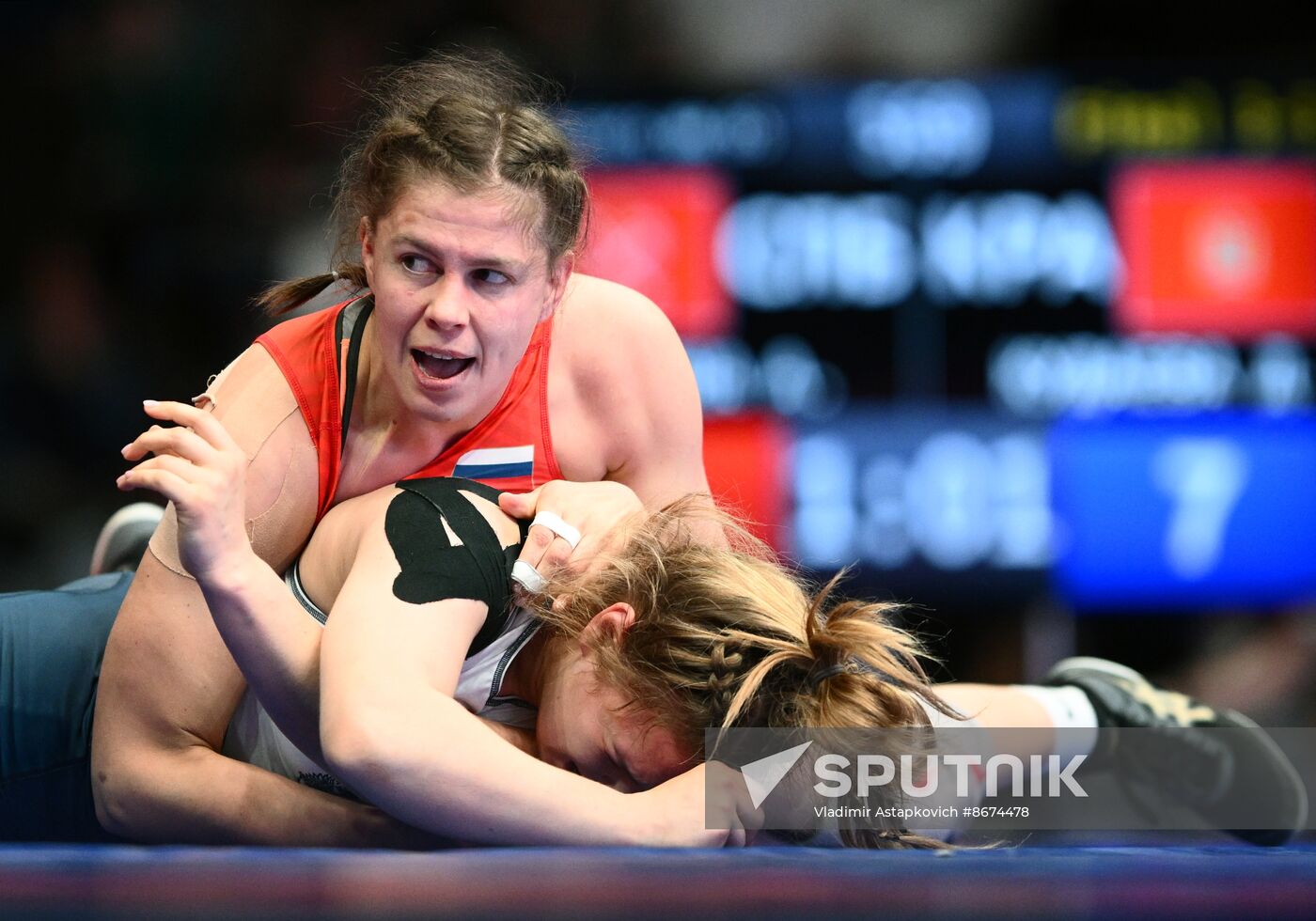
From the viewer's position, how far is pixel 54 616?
6.13 ft

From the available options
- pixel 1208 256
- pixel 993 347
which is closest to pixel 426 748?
pixel 993 347

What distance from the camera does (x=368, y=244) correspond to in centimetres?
168

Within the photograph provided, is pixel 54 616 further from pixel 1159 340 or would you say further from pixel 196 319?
pixel 1159 340

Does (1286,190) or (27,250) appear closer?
(1286,190)

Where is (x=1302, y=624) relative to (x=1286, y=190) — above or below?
below

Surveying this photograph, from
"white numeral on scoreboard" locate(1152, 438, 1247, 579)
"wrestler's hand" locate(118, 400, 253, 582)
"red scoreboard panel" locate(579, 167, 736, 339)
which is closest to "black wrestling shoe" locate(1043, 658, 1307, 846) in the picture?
"wrestler's hand" locate(118, 400, 253, 582)

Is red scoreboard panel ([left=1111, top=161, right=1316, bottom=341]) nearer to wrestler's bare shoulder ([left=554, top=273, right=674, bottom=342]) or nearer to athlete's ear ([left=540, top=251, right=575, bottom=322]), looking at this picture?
wrestler's bare shoulder ([left=554, top=273, right=674, bottom=342])

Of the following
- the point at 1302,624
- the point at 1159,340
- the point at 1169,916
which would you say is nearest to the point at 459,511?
the point at 1169,916

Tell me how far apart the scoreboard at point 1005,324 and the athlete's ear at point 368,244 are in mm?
1820

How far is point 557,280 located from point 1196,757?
1.12 m

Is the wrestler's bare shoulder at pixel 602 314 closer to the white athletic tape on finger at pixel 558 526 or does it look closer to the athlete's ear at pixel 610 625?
the white athletic tape on finger at pixel 558 526

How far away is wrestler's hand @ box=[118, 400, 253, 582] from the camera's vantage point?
53.0 inches

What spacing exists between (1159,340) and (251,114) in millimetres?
2478

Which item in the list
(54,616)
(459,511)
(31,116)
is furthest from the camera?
(31,116)
